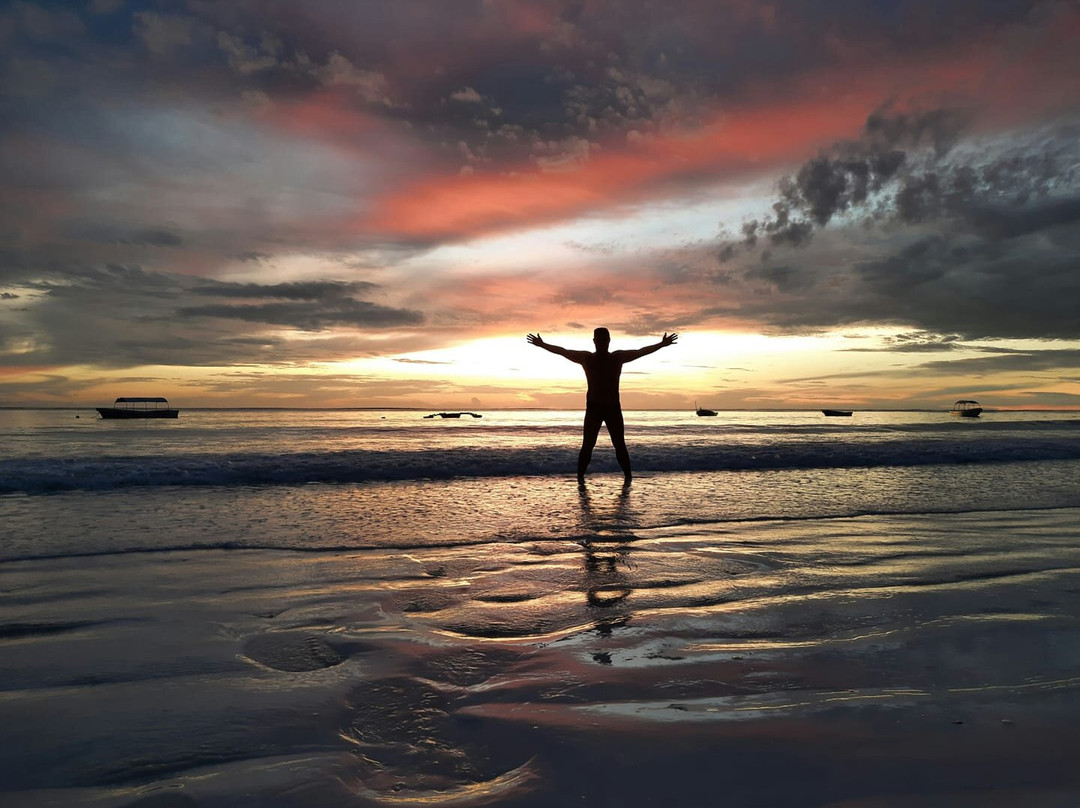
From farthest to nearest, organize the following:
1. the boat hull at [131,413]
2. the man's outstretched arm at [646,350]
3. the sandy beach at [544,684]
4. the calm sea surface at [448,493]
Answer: the boat hull at [131,413]
the man's outstretched arm at [646,350]
the calm sea surface at [448,493]
the sandy beach at [544,684]

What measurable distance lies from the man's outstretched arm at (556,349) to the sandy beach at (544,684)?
7.01 metres

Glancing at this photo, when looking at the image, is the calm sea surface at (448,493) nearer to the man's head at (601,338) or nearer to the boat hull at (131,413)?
the man's head at (601,338)

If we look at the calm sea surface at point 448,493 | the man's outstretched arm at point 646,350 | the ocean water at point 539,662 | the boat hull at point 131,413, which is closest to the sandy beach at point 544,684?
the ocean water at point 539,662

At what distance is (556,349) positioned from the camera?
12594 mm

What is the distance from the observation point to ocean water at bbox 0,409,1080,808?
207cm

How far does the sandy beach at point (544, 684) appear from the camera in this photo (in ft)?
6.71

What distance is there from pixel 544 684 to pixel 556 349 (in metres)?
10.0

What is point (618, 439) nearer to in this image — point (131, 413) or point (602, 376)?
point (602, 376)

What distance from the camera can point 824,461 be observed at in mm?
18266

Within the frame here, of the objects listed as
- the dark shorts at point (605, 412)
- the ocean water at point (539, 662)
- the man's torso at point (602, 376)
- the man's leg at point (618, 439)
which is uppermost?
the man's torso at point (602, 376)

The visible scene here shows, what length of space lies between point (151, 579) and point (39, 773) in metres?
3.33

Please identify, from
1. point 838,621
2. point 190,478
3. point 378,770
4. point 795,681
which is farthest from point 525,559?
point 190,478

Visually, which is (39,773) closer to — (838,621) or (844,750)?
(844,750)

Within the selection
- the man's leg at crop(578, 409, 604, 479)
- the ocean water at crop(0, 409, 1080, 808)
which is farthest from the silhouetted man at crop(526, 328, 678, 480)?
the ocean water at crop(0, 409, 1080, 808)
